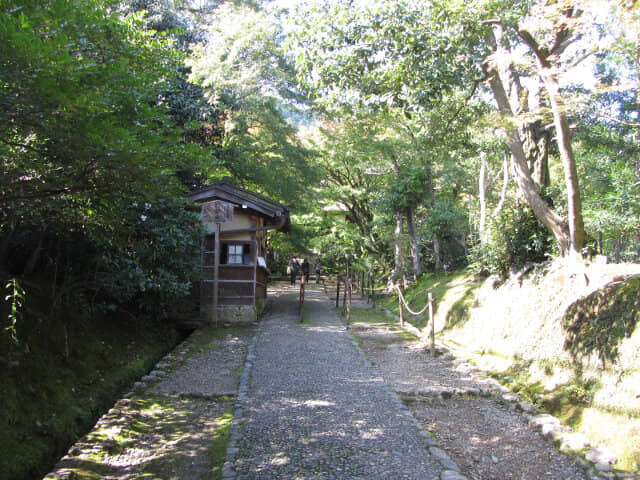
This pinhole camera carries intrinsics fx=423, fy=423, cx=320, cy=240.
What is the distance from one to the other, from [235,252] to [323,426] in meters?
8.12

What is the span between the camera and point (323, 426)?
502 centimetres

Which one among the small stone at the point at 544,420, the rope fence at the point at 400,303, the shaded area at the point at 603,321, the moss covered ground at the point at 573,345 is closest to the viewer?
the moss covered ground at the point at 573,345

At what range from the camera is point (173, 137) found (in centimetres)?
479

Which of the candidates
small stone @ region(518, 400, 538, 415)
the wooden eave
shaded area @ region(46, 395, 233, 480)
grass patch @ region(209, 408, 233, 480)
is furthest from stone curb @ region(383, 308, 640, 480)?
the wooden eave

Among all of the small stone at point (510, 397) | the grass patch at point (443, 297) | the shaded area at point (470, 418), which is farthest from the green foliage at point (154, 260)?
the grass patch at point (443, 297)

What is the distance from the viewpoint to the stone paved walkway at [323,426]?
4043 millimetres

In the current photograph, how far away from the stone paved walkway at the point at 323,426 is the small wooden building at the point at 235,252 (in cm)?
365

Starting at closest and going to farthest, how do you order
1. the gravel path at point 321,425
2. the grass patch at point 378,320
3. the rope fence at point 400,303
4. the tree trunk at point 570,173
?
the gravel path at point 321,425 < the tree trunk at point 570,173 < the rope fence at point 400,303 < the grass patch at point 378,320

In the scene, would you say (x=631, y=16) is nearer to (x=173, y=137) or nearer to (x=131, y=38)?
(x=173, y=137)

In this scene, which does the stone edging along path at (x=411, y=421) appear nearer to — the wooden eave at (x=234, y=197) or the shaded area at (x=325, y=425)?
the shaded area at (x=325, y=425)

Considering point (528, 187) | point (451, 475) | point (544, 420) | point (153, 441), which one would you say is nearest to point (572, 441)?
point (544, 420)

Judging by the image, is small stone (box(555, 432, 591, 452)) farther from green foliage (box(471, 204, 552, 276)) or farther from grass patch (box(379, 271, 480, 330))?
grass patch (box(379, 271, 480, 330))

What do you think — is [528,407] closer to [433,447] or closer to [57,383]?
[433,447]

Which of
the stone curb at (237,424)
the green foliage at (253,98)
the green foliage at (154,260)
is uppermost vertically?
the green foliage at (253,98)
